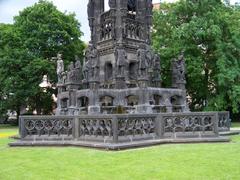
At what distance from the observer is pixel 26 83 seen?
38.1 meters

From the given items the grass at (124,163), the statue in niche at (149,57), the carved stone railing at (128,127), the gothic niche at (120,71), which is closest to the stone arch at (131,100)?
the gothic niche at (120,71)

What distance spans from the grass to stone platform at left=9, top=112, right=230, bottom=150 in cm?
99

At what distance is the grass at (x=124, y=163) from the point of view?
28.0 feet

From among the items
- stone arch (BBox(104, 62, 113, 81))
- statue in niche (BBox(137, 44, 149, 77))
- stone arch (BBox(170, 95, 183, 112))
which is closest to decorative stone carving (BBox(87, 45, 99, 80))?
stone arch (BBox(104, 62, 113, 81))

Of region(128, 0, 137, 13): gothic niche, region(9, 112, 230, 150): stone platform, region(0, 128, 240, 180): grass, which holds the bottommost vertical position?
region(0, 128, 240, 180): grass

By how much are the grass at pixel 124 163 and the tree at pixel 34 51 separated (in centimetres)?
2541

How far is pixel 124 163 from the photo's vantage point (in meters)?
10.1

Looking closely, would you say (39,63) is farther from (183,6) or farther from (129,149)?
(129,149)

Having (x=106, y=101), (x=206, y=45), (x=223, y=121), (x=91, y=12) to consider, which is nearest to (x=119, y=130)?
(x=106, y=101)

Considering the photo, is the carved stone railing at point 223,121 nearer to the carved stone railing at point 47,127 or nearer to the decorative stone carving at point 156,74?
the decorative stone carving at point 156,74

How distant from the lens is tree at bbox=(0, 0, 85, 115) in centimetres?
3822

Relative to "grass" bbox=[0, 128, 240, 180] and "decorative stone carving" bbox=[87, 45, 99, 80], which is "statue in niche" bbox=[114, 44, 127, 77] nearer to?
"decorative stone carving" bbox=[87, 45, 99, 80]

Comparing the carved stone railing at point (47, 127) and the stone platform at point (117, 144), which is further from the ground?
the carved stone railing at point (47, 127)

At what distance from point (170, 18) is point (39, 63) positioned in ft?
42.7
